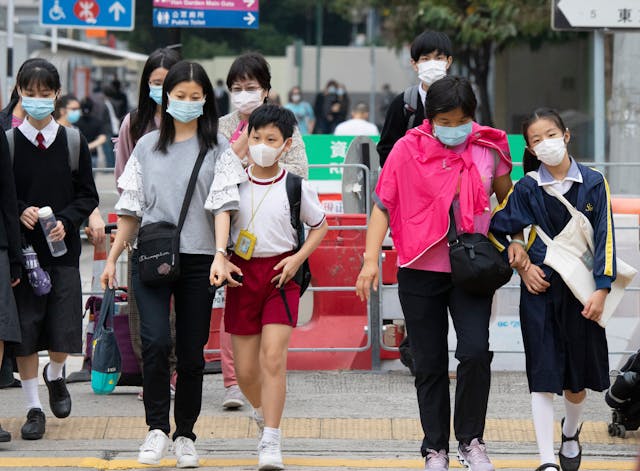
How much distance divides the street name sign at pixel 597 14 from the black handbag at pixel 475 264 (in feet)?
10.4

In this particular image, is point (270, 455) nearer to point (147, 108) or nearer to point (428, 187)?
point (428, 187)

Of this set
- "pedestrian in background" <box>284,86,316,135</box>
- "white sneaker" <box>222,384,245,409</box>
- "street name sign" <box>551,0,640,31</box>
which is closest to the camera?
"white sneaker" <box>222,384,245,409</box>

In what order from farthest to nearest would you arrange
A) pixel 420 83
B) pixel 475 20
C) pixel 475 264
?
pixel 475 20
pixel 420 83
pixel 475 264

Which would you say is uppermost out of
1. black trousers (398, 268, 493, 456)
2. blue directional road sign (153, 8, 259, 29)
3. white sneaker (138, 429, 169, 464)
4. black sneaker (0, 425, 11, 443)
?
blue directional road sign (153, 8, 259, 29)

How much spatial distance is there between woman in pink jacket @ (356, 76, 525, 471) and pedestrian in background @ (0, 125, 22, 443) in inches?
65.3

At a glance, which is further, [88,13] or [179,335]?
[88,13]

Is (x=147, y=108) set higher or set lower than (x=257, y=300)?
higher

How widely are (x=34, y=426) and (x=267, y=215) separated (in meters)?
1.66

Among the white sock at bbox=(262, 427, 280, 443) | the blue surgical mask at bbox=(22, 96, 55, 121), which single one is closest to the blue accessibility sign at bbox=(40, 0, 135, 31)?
the blue surgical mask at bbox=(22, 96, 55, 121)

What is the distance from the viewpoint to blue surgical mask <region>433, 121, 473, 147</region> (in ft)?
18.5

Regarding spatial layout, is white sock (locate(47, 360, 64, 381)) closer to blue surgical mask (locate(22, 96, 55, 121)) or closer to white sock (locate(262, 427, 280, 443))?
blue surgical mask (locate(22, 96, 55, 121))

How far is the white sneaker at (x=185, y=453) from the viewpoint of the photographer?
6.03m

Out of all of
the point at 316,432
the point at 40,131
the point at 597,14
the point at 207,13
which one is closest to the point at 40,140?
the point at 40,131

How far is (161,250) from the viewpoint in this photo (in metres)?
5.83
